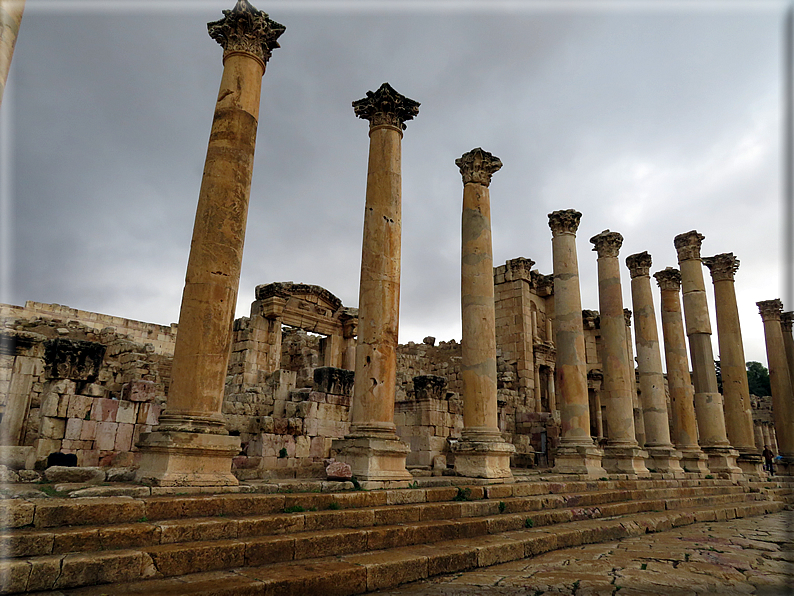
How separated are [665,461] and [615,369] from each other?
3.83 m

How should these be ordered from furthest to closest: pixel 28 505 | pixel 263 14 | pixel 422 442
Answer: pixel 422 442, pixel 263 14, pixel 28 505

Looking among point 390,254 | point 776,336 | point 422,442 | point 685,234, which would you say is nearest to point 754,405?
point 776,336

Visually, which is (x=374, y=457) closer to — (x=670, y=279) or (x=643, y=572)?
(x=643, y=572)

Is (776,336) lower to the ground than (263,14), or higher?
lower

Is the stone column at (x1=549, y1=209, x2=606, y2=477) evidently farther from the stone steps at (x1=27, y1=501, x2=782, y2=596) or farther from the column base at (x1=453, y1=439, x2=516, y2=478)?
the stone steps at (x1=27, y1=501, x2=782, y2=596)

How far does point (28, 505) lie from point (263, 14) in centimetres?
859

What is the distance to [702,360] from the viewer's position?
22281mm

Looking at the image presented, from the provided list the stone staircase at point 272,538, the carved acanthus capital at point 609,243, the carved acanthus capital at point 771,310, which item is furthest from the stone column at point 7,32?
the carved acanthus capital at point 771,310

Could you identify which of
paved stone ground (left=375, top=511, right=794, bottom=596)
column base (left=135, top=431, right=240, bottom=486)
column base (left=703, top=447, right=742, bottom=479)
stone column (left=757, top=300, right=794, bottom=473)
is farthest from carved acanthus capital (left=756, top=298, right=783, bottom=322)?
column base (left=135, top=431, right=240, bottom=486)

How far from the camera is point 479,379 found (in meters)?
12.7

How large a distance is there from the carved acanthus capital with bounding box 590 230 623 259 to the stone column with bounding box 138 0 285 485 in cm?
1459

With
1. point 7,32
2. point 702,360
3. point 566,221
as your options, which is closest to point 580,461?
point 566,221

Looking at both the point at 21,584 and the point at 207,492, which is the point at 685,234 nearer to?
the point at 207,492

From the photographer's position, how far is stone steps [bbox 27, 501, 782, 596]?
15.2 ft
